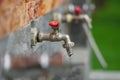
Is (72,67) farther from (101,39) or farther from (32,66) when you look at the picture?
(101,39)

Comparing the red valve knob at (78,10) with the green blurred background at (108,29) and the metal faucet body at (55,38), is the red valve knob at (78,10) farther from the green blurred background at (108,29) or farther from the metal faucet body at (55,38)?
the green blurred background at (108,29)

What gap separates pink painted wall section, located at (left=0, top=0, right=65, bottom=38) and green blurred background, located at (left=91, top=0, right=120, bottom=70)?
3337mm

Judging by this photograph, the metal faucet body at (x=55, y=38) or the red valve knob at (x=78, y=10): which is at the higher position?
the red valve knob at (x=78, y=10)

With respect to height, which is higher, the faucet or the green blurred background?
the green blurred background

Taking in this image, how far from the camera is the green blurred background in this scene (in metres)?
4.92

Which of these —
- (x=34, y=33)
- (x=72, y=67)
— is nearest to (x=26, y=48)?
(x=34, y=33)

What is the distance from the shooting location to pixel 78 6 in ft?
6.29

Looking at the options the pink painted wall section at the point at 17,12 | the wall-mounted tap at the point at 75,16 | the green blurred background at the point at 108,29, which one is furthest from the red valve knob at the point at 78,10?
the green blurred background at the point at 108,29

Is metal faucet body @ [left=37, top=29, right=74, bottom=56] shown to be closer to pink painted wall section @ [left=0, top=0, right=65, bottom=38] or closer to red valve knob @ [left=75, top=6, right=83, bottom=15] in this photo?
pink painted wall section @ [left=0, top=0, right=65, bottom=38]

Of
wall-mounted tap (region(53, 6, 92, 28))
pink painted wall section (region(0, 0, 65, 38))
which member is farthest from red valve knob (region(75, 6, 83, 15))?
pink painted wall section (region(0, 0, 65, 38))

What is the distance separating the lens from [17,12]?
990 millimetres

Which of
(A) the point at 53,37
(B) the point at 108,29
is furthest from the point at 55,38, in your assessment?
(B) the point at 108,29

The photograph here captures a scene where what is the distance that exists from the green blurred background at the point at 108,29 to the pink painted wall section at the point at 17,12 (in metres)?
3.34

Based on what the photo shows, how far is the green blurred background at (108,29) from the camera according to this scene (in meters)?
4.92
